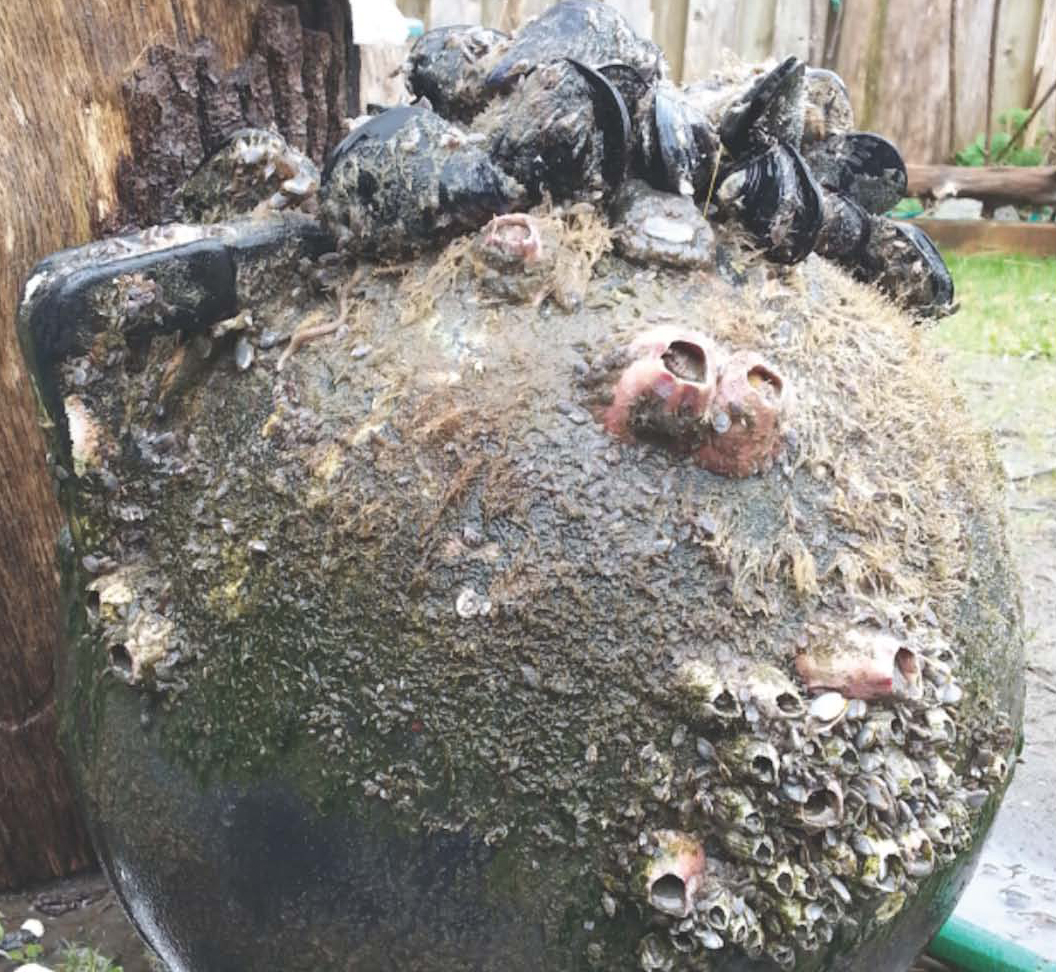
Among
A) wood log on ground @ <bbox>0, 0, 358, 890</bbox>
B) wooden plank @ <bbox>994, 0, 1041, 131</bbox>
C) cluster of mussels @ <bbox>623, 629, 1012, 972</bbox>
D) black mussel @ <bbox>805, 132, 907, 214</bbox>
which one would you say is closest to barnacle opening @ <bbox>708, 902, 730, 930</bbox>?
cluster of mussels @ <bbox>623, 629, 1012, 972</bbox>

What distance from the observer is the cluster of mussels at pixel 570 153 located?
4.36 ft

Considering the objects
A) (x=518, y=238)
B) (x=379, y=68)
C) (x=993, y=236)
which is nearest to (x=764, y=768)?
(x=518, y=238)

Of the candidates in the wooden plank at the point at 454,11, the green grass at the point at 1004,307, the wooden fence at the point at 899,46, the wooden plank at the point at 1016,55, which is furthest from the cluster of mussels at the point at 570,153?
the wooden plank at the point at 1016,55

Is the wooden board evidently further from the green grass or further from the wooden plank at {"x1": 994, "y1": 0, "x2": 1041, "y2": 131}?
the green grass

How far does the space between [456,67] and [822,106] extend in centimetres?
47

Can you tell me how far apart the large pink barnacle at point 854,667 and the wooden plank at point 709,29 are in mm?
6833

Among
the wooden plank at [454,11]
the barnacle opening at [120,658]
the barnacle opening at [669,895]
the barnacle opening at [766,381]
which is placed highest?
the barnacle opening at [766,381]

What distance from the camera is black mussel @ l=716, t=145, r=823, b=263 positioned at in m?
1.36

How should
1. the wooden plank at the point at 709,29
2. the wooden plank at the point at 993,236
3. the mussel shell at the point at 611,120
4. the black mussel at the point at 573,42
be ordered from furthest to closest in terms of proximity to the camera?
the wooden plank at the point at 709,29, the wooden plank at the point at 993,236, the black mussel at the point at 573,42, the mussel shell at the point at 611,120

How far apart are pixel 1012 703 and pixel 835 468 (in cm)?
43

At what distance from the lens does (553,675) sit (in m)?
1.22

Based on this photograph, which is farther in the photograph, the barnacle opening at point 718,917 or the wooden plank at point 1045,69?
the wooden plank at point 1045,69

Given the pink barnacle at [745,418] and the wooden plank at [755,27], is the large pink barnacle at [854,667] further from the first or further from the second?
the wooden plank at [755,27]

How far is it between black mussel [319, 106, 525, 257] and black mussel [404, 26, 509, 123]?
0.59 feet
